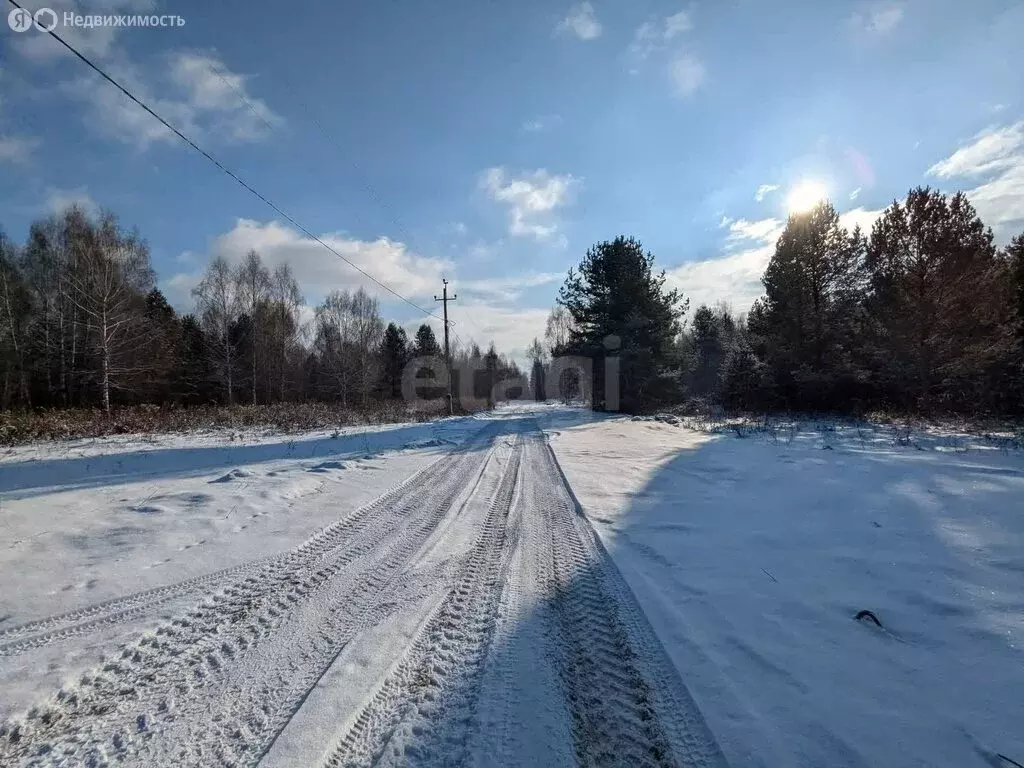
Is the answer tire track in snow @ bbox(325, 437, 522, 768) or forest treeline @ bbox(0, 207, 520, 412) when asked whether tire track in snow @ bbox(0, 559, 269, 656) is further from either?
forest treeline @ bbox(0, 207, 520, 412)

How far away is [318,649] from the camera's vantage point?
104 inches

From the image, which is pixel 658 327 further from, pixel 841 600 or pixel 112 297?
pixel 112 297

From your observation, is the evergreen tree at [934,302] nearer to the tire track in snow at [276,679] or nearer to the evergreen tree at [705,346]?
the tire track in snow at [276,679]

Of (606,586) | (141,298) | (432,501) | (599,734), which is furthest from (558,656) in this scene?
(141,298)

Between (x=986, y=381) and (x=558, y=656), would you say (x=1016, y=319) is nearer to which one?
(x=986, y=381)

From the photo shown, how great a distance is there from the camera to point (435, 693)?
2.26 meters

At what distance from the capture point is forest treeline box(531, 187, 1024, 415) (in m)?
15.8

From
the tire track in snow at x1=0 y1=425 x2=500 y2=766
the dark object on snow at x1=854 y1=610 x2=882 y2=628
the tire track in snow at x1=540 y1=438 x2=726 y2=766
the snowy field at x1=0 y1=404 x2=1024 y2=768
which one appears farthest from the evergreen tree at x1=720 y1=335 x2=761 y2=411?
the tire track in snow at x1=0 y1=425 x2=500 y2=766

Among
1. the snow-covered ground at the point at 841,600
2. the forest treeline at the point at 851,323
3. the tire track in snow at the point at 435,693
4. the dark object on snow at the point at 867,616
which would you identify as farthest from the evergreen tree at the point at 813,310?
the tire track in snow at the point at 435,693

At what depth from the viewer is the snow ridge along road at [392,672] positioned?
6.21ft

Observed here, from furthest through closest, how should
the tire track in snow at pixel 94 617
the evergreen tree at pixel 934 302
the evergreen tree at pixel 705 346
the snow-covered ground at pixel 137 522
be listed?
1. the evergreen tree at pixel 705 346
2. the evergreen tree at pixel 934 302
3. the snow-covered ground at pixel 137 522
4. the tire track in snow at pixel 94 617

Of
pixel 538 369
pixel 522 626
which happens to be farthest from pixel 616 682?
pixel 538 369

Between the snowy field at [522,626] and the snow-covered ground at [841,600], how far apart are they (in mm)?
18

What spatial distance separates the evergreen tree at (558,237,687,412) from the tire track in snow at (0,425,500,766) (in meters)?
20.0
